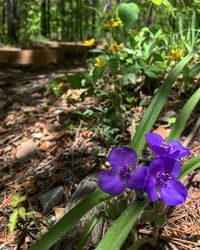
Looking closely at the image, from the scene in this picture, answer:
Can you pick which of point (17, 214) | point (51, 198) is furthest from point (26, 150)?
point (17, 214)

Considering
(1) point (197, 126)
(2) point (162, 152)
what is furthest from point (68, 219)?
(1) point (197, 126)

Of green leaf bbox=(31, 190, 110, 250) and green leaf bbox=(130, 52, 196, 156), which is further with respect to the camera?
green leaf bbox=(130, 52, 196, 156)

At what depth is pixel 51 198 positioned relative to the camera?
1557 millimetres

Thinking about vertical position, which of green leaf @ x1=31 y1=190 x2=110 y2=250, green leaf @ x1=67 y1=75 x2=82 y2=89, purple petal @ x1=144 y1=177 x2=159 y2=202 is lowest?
green leaf @ x1=31 y1=190 x2=110 y2=250

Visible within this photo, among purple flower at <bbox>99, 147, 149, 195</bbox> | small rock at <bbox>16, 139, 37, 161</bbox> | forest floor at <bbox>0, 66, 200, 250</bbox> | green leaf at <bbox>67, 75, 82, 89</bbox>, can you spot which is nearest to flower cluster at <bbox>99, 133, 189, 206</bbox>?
purple flower at <bbox>99, 147, 149, 195</bbox>

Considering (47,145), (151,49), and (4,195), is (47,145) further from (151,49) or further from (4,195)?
(151,49)

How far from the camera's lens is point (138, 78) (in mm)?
2531

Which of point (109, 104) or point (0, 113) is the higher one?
point (109, 104)

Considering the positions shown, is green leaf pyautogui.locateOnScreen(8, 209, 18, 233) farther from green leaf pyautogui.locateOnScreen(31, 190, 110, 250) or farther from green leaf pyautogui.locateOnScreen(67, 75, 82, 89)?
green leaf pyautogui.locateOnScreen(67, 75, 82, 89)

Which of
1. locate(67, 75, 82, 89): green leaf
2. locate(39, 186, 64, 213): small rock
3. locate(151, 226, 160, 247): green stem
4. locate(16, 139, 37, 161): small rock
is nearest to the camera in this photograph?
locate(151, 226, 160, 247): green stem

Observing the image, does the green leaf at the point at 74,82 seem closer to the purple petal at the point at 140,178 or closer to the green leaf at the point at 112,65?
the green leaf at the point at 112,65

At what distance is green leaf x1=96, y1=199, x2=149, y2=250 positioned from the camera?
0.91 meters

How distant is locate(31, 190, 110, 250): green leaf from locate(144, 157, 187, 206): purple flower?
0.21 meters

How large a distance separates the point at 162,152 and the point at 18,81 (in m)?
2.87
